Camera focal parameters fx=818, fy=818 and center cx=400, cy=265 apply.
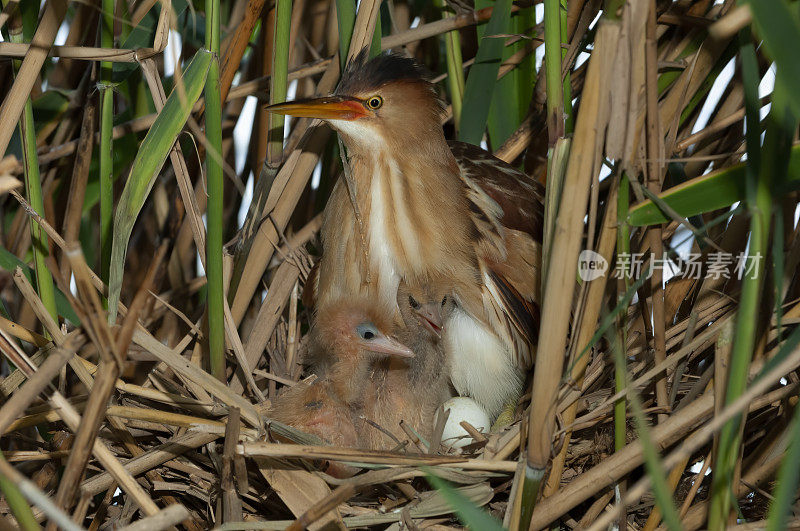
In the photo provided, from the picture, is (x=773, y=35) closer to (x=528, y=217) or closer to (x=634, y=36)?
(x=634, y=36)

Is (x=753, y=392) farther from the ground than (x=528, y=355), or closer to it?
farther from the ground

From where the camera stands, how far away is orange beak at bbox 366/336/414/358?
1.36 meters

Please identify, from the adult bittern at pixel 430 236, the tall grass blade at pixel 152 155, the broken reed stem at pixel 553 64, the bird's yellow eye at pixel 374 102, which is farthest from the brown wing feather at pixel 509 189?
the tall grass blade at pixel 152 155

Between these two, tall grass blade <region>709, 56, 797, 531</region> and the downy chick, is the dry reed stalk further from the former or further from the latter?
the downy chick

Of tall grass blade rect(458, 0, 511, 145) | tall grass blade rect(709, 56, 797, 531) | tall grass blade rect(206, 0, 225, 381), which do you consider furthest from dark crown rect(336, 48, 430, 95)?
tall grass blade rect(709, 56, 797, 531)

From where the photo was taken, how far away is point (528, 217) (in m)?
1.51

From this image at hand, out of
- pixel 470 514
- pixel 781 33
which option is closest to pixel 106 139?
pixel 470 514

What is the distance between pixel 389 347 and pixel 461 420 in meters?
0.17

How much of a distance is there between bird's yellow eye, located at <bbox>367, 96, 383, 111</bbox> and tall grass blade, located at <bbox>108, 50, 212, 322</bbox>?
1.15 ft

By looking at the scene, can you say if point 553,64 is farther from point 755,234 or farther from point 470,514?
point 470,514

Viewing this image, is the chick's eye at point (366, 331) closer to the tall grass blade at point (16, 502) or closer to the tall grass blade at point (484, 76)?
the tall grass blade at point (484, 76)

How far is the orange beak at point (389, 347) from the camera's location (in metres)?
1.36

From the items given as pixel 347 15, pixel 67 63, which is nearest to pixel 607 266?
pixel 347 15

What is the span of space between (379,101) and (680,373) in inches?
24.9
